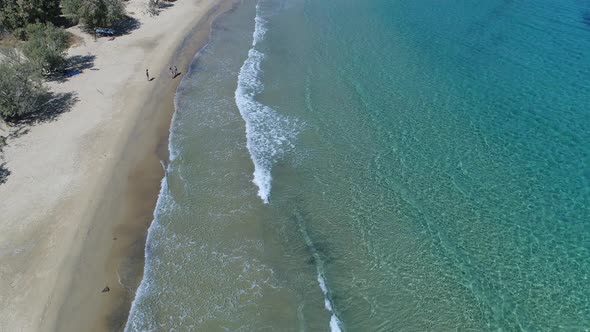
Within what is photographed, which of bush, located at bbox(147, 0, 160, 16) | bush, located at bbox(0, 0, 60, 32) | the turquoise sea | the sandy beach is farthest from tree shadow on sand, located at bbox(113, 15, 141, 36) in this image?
the turquoise sea

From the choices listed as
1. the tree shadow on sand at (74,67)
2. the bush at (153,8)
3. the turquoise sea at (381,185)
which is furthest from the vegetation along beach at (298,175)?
the bush at (153,8)

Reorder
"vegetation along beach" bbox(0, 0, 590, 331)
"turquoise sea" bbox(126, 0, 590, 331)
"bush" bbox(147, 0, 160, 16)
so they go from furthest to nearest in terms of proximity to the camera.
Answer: "bush" bbox(147, 0, 160, 16), "vegetation along beach" bbox(0, 0, 590, 331), "turquoise sea" bbox(126, 0, 590, 331)

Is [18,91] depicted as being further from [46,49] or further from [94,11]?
[94,11]

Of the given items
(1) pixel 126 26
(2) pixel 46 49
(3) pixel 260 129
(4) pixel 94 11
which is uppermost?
(4) pixel 94 11

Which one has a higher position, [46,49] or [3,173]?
[46,49]

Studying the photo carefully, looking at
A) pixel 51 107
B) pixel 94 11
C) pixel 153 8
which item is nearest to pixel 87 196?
Result: pixel 51 107

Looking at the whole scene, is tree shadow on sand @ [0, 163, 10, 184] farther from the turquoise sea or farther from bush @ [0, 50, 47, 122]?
the turquoise sea
